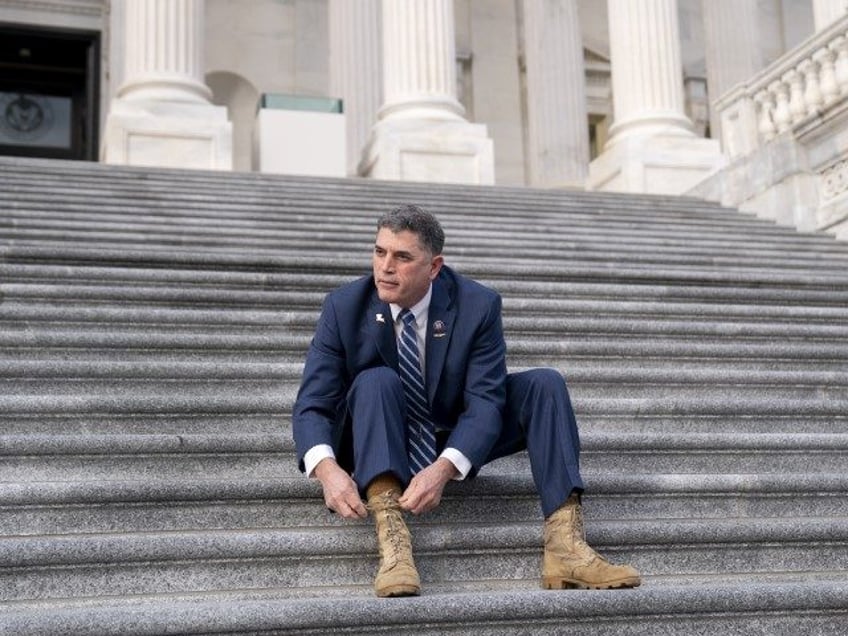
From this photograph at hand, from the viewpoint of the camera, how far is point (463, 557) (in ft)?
14.5

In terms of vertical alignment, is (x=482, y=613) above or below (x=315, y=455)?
below

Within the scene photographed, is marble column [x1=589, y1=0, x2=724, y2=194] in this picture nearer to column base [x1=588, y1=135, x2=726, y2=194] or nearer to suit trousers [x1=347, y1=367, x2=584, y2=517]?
column base [x1=588, y1=135, x2=726, y2=194]

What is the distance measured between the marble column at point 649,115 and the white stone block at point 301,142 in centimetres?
364

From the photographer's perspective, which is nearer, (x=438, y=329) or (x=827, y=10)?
(x=438, y=329)

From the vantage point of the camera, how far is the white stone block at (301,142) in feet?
49.0

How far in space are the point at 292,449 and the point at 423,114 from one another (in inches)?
415

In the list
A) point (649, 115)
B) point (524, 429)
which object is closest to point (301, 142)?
point (649, 115)

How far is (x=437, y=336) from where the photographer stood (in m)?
4.49

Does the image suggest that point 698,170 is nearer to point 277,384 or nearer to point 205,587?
point 277,384

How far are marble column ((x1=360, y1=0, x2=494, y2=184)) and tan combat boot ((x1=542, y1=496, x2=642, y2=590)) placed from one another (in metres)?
11.0

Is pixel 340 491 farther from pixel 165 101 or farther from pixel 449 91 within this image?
pixel 449 91

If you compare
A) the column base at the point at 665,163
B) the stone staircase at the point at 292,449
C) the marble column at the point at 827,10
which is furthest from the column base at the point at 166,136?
the marble column at the point at 827,10

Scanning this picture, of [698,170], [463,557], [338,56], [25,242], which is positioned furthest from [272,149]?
[463,557]

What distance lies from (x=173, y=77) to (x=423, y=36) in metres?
3.07
